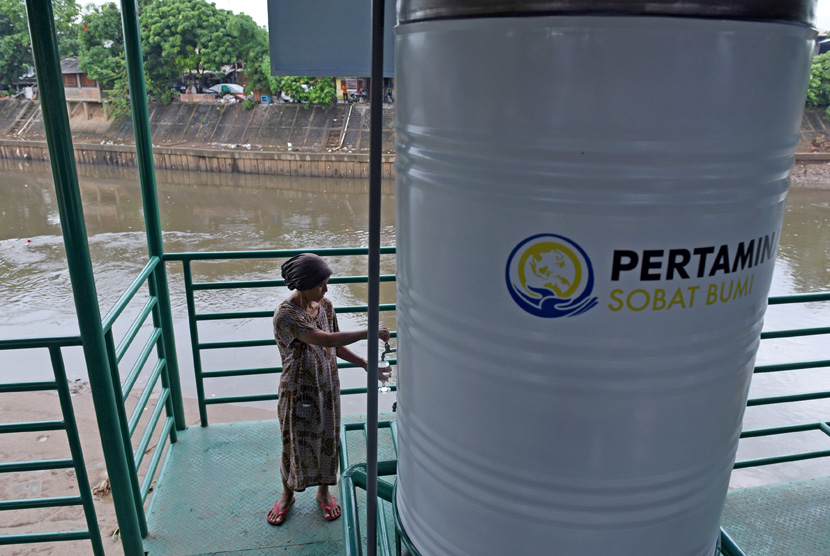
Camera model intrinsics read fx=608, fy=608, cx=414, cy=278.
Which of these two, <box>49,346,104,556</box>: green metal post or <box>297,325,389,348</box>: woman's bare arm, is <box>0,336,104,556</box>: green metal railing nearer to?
<box>49,346,104,556</box>: green metal post

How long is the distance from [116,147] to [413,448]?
3143 centimetres

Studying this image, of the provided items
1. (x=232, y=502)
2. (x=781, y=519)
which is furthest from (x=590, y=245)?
(x=781, y=519)

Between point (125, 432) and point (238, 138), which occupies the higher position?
point (125, 432)

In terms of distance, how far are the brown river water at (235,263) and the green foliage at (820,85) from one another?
227 inches

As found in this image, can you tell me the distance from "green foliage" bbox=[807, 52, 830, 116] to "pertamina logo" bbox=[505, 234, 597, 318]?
29.3 metres

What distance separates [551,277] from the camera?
3.05ft

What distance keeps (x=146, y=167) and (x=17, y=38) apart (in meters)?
32.0

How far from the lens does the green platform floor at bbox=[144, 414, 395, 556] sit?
2.89 meters

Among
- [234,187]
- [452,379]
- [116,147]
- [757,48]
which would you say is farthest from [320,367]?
[116,147]

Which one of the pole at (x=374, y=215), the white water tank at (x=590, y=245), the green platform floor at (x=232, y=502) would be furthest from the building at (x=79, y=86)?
the white water tank at (x=590, y=245)

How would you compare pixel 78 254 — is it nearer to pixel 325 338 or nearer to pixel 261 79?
pixel 325 338

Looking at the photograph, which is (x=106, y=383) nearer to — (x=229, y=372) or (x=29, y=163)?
(x=229, y=372)

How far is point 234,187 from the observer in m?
24.9

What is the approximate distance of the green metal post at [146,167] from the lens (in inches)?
121
